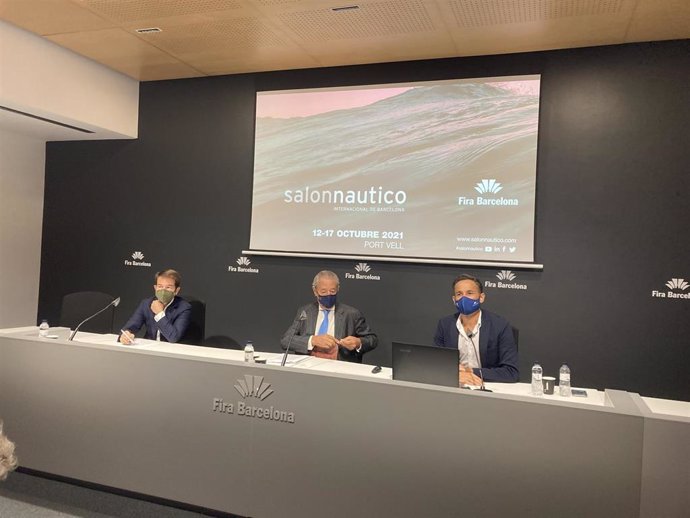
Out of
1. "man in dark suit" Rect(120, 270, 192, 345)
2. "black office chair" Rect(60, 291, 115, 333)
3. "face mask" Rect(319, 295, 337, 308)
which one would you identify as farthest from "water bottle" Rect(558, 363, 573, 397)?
"black office chair" Rect(60, 291, 115, 333)

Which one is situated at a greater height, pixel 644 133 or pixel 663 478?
pixel 644 133

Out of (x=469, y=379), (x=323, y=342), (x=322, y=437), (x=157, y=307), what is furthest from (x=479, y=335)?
(x=157, y=307)

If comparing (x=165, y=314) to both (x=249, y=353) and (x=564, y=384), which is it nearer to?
(x=249, y=353)

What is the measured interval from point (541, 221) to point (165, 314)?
2.72 metres

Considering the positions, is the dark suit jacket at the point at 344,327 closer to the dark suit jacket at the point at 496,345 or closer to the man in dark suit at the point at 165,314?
the man in dark suit at the point at 165,314

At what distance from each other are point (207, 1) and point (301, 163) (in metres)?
1.57

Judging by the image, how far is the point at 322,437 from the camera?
2293 millimetres

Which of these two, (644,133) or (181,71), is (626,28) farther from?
(181,71)

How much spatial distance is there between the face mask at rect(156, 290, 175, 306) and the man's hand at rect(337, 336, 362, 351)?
1200mm

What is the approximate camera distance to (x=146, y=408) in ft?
8.57

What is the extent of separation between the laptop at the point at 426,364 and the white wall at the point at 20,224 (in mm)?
4548

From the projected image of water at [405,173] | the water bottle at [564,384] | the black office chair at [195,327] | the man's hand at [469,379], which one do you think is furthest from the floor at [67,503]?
the projected image of water at [405,173]

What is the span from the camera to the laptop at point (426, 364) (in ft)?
7.49

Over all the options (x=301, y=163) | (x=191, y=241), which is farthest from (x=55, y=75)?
(x=301, y=163)
